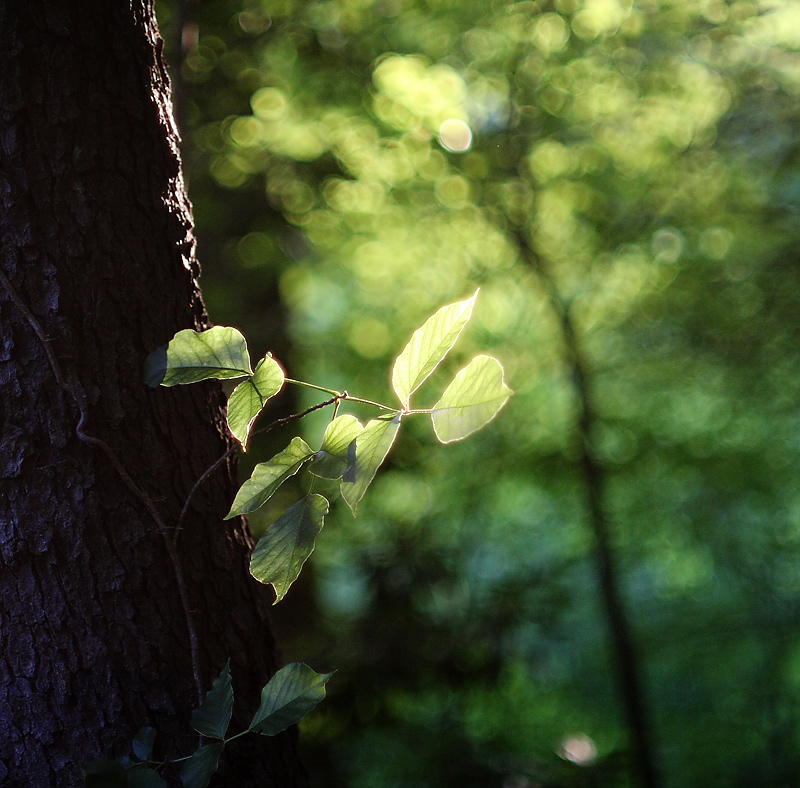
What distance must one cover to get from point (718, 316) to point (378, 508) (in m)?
1.38

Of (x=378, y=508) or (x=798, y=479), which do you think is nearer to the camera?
(x=378, y=508)

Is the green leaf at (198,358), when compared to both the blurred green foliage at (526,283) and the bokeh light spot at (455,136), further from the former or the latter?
the bokeh light spot at (455,136)

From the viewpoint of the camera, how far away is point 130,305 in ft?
1.92

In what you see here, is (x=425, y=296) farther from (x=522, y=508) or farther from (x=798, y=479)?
(x=798, y=479)

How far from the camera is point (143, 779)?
1.61 ft

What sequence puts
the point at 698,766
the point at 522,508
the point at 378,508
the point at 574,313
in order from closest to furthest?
1. the point at 378,508
2. the point at 574,313
3. the point at 698,766
4. the point at 522,508

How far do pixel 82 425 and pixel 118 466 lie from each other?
0.04m

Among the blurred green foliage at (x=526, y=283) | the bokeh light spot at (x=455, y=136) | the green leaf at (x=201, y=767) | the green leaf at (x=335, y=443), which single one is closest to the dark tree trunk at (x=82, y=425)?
the green leaf at (x=201, y=767)

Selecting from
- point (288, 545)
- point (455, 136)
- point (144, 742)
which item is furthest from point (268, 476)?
point (455, 136)

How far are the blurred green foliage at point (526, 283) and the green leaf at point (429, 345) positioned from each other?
1481 mm

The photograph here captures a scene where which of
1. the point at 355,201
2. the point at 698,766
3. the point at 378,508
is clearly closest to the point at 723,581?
the point at 698,766

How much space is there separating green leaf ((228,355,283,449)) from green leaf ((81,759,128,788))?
24cm

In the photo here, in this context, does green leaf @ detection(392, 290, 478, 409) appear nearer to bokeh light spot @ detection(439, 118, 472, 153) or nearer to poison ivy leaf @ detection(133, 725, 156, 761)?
poison ivy leaf @ detection(133, 725, 156, 761)

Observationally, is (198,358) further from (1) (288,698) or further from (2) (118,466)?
(1) (288,698)
